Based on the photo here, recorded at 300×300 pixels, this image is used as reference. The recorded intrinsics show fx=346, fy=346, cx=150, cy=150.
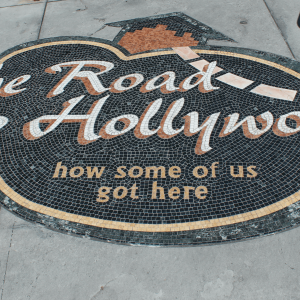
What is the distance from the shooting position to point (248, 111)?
8.12m

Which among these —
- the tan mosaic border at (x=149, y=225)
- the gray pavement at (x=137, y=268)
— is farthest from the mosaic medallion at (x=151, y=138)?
the gray pavement at (x=137, y=268)

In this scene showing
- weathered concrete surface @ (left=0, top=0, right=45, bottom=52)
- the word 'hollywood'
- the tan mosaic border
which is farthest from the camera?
weathered concrete surface @ (left=0, top=0, right=45, bottom=52)

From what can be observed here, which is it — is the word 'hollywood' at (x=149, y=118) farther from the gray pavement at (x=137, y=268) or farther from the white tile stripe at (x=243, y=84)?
the gray pavement at (x=137, y=268)

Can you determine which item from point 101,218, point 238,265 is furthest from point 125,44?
point 238,265

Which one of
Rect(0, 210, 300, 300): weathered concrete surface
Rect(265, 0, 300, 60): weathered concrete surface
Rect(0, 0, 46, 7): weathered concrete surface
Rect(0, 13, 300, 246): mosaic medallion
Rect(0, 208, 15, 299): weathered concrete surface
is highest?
Rect(0, 0, 46, 7): weathered concrete surface

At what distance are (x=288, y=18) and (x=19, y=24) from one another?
29.5ft

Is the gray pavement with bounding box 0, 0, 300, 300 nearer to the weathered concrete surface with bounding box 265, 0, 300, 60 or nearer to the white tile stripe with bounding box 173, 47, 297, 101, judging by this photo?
the white tile stripe with bounding box 173, 47, 297, 101

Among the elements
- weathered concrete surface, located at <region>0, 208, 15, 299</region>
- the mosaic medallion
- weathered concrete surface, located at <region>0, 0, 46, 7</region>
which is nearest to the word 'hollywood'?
the mosaic medallion

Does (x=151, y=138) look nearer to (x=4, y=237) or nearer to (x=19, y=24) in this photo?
(x=4, y=237)

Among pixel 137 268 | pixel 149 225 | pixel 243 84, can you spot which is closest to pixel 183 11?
pixel 243 84

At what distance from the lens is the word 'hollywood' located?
768 centimetres

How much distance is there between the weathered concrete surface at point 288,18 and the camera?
10232 mm

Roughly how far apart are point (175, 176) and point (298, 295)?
2.90m

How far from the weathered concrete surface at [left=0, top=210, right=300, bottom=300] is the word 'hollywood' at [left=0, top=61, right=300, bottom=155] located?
235 centimetres
